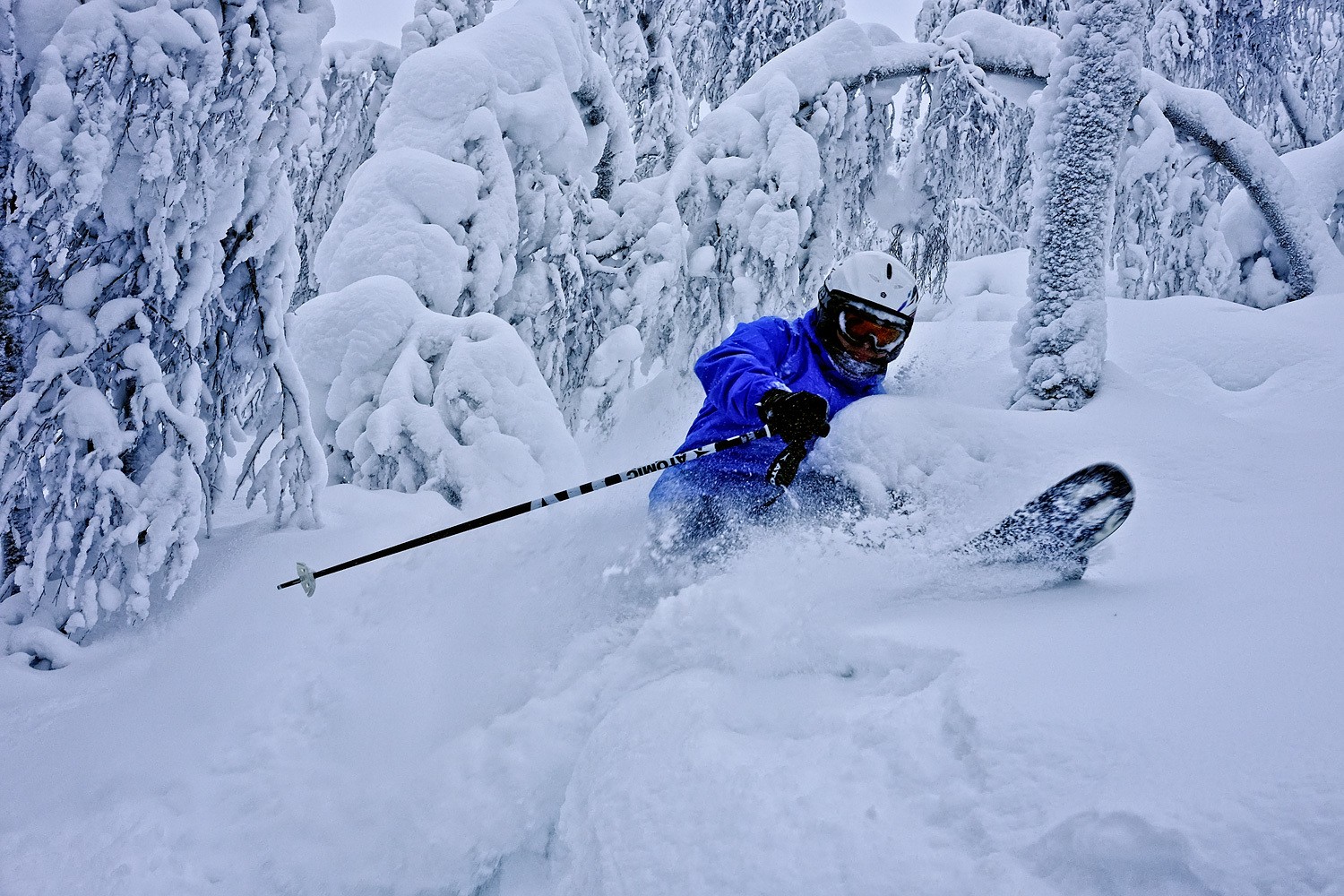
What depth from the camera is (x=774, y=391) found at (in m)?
2.88

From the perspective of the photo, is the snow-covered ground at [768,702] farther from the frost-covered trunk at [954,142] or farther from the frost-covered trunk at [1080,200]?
the frost-covered trunk at [954,142]

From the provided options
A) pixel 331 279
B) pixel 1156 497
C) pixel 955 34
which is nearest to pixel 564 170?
pixel 331 279

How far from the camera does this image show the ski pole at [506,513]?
8.57 feet

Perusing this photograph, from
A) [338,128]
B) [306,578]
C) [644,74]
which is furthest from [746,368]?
[644,74]

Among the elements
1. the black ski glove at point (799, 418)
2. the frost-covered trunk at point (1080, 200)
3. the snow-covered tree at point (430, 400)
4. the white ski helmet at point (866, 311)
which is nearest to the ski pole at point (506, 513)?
the black ski glove at point (799, 418)

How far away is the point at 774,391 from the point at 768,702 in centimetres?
135

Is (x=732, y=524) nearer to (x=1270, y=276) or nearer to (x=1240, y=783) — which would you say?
(x=1240, y=783)

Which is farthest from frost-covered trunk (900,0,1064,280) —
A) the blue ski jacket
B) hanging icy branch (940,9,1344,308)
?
the blue ski jacket

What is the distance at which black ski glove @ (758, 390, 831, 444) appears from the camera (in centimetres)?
273

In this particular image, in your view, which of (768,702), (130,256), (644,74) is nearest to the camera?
(768,702)

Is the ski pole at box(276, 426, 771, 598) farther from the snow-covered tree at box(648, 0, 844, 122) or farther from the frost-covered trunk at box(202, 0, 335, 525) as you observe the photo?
the snow-covered tree at box(648, 0, 844, 122)

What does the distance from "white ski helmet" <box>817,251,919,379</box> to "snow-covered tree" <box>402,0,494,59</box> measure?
6.42 metres

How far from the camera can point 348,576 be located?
2934 millimetres

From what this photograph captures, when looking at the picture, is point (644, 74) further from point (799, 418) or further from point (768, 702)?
point (768, 702)
